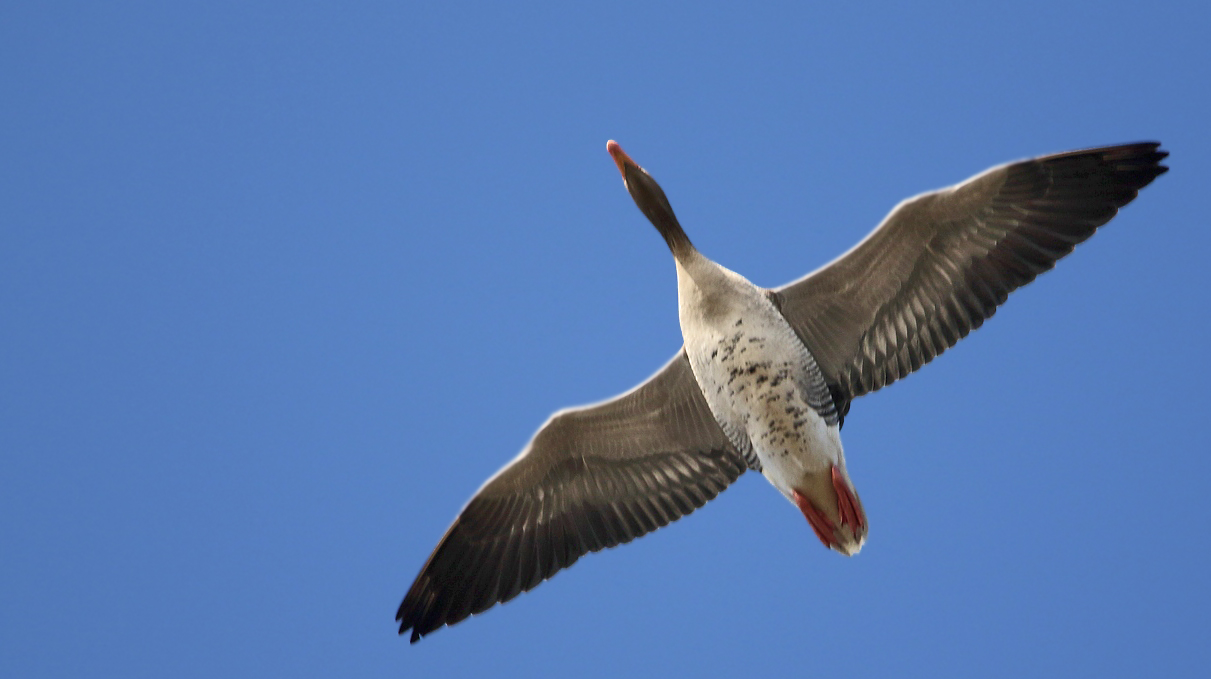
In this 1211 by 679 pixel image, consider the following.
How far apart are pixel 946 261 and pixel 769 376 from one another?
77.0 inches

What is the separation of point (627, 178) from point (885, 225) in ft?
8.39

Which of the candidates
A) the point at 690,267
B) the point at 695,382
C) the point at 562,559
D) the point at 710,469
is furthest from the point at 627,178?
the point at 562,559

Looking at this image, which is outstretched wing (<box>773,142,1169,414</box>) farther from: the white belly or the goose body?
the white belly

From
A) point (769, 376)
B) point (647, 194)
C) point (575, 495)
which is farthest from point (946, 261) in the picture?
point (575, 495)

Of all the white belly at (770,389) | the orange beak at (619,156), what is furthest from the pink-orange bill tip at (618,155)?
the white belly at (770,389)

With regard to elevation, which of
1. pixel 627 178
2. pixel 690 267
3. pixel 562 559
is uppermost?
pixel 627 178

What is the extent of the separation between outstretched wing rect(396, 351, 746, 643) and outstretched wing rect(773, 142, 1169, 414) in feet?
5.11

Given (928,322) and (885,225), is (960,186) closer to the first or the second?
(885,225)

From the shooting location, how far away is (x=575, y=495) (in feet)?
36.3

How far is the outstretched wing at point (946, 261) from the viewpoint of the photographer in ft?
29.7

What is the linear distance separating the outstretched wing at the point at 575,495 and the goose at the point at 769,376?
15 millimetres

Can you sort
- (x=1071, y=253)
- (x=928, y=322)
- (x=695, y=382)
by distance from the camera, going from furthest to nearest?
(x=695, y=382) < (x=928, y=322) < (x=1071, y=253)

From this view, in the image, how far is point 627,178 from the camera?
33.8 ft

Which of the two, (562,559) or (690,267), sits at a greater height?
(690,267)
